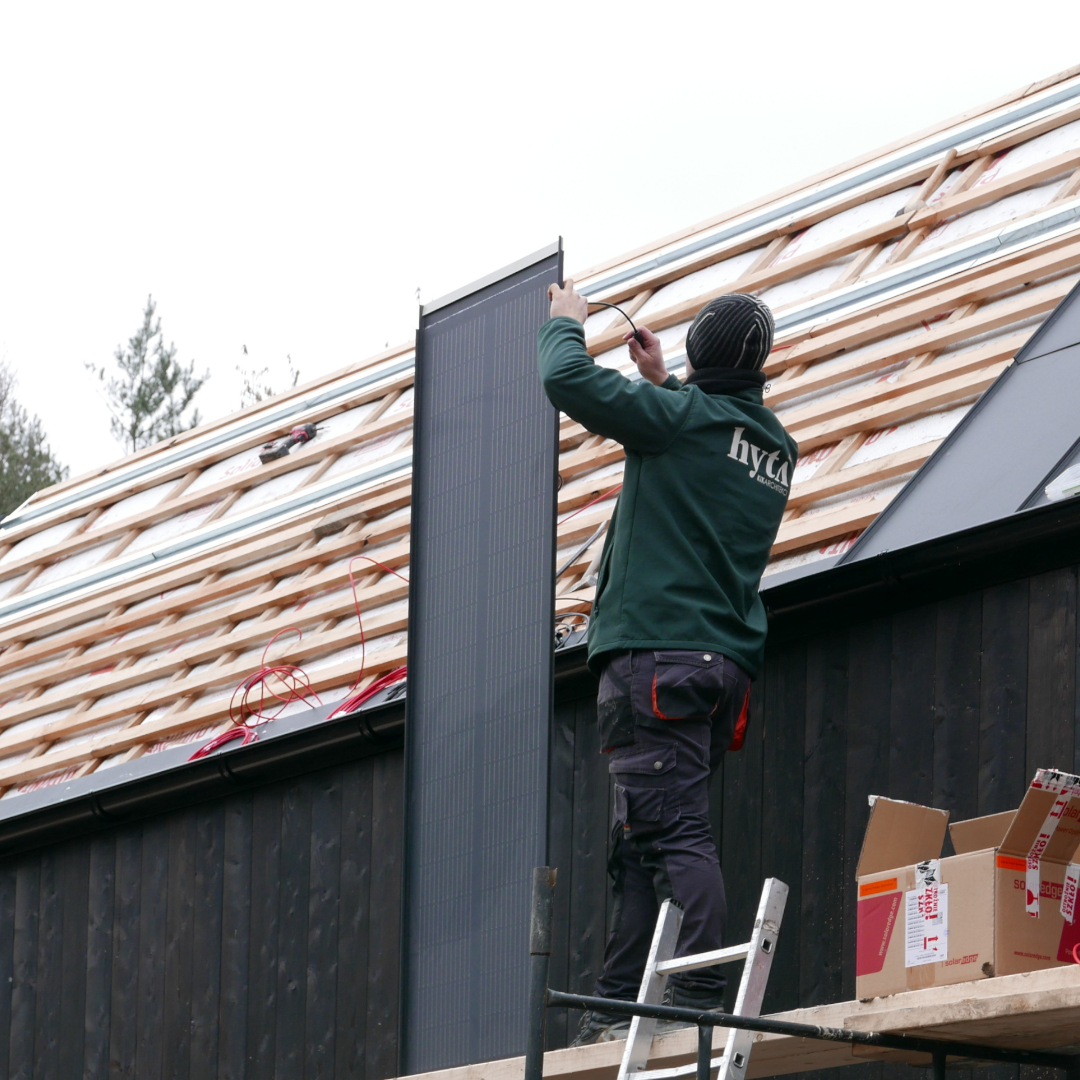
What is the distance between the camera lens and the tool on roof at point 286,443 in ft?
32.4

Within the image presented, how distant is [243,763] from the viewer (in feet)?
22.2

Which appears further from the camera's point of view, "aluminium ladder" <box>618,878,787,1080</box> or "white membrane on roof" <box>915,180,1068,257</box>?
"white membrane on roof" <box>915,180,1068,257</box>

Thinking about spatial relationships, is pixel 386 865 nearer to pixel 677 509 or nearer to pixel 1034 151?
pixel 677 509

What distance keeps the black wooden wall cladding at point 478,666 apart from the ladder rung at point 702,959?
0.71 metres

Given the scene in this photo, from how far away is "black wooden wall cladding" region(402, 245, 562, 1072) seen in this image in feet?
15.6

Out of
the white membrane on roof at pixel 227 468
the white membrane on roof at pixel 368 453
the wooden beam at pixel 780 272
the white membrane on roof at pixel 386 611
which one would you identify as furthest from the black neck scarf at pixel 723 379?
the white membrane on roof at pixel 227 468

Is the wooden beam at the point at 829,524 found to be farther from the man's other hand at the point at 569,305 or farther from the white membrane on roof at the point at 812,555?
the man's other hand at the point at 569,305

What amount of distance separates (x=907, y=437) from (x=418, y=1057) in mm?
2618

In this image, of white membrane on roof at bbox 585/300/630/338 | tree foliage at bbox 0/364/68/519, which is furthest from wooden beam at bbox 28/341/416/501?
tree foliage at bbox 0/364/68/519

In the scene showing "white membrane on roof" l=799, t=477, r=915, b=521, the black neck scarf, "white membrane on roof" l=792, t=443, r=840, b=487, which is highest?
"white membrane on roof" l=792, t=443, r=840, b=487

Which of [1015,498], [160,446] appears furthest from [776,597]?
[160,446]

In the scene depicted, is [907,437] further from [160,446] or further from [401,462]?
[160,446]

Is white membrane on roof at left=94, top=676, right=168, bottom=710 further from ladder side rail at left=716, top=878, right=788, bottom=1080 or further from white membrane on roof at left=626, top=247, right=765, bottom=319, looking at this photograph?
ladder side rail at left=716, top=878, right=788, bottom=1080

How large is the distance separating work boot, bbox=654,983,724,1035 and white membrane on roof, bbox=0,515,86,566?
7405mm
